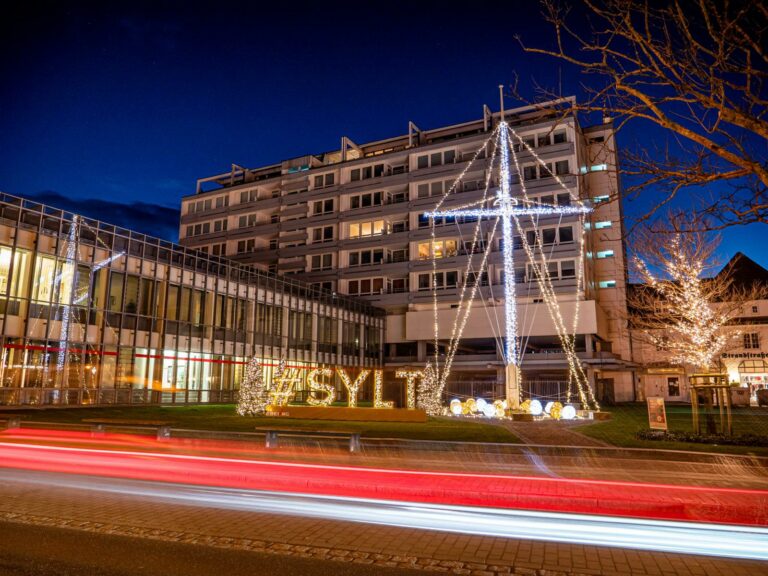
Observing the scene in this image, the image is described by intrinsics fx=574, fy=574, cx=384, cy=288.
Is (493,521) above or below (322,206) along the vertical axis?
below

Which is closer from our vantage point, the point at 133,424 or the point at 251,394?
the point at 133,424

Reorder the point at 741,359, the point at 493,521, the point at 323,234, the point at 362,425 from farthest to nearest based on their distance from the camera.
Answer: the point at 323,234
the point at 741,359
the point at 362,425
the point at 493,521

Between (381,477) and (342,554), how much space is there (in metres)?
4.50

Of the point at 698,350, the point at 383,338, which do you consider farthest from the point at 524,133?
the point at 698,350

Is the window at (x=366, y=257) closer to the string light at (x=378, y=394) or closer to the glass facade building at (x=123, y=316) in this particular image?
the glass facade building at (x=123, y=316)

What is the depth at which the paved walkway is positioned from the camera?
6.03m

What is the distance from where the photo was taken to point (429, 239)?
5603 cm

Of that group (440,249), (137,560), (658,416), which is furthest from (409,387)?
(440,249)

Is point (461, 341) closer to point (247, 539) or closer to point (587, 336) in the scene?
point (587, 336)

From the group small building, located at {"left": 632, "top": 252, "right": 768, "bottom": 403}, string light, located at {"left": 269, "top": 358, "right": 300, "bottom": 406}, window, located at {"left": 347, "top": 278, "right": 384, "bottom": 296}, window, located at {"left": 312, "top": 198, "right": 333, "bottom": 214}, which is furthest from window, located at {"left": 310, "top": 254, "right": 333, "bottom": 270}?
string light, located at {"left": 269, "top": 358, "right": 300, "bottom": 406}

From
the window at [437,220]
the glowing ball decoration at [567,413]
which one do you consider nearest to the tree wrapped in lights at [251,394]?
the glowing ball decoration at [567,413]

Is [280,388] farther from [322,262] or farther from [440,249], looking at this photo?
[322,262]

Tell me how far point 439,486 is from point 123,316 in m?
27.4

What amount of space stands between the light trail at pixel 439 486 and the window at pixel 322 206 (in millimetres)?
49760
